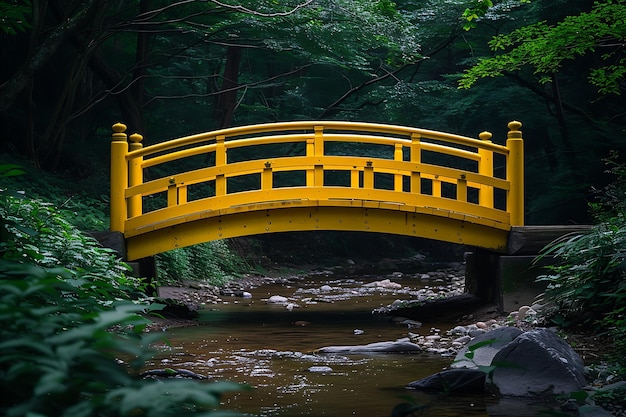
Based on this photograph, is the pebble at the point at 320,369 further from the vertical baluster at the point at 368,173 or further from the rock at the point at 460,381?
the vertical baluster at the point at 368,173

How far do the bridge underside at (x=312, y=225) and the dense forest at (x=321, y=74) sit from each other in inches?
107

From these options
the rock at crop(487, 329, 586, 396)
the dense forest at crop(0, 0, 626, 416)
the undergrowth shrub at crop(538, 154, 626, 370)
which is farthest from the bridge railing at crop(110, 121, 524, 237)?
the rock at crop(487, 329, 586, 396)

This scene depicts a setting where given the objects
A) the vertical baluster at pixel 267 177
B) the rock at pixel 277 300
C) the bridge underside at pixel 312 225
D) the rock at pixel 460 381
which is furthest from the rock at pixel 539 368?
the rock at pixel 277 300

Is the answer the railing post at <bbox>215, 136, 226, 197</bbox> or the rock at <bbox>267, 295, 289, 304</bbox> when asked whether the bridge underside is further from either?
the rock at <bbox>267, 295, 289, 304</bbox>

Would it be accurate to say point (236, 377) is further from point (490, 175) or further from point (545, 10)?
point (545, 10)

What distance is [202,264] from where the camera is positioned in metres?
13.1

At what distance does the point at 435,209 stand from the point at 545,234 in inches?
45.6

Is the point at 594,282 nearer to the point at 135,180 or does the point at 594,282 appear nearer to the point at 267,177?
the point at 267,177

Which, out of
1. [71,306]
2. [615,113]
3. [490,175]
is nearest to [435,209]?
[490,175]

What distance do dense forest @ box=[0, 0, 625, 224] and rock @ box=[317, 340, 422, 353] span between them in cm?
481

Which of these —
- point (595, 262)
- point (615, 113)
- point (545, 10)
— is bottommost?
point (595, 262)

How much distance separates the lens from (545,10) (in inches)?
579

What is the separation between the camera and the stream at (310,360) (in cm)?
481

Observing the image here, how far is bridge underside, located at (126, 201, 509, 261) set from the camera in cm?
879
